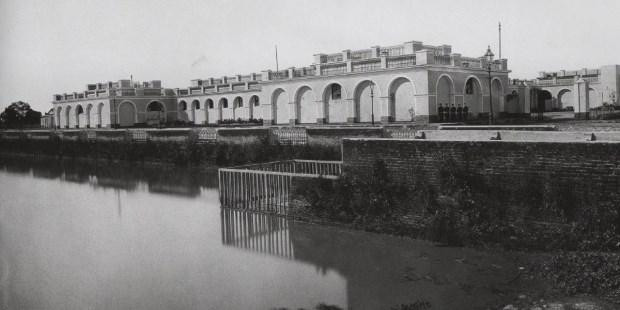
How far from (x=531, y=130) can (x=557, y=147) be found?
564 centimetres

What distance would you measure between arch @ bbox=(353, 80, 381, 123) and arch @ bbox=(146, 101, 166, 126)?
79.8 feet

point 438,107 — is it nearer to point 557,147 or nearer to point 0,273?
point 557,147

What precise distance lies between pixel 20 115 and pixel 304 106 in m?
45.7

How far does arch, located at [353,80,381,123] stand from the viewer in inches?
1274

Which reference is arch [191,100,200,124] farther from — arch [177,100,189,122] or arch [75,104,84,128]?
arch [75,104,84,128]

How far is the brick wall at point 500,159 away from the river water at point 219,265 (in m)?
1.42

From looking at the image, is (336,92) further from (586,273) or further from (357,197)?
(586,273)

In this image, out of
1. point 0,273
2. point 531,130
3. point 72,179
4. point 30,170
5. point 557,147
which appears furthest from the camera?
point 30,170

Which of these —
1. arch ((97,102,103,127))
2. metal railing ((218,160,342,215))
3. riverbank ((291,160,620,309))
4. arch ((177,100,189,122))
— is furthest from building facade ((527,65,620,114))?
arch ((97,102,103,127))

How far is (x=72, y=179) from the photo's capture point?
27359 mm

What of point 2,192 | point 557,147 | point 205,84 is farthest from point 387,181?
point 205,84

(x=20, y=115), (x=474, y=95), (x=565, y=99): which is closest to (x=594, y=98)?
(x=565, y=99)

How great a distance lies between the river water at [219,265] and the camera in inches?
354

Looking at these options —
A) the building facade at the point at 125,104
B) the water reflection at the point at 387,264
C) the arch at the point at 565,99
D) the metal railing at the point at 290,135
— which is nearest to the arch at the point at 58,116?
the building facade at the point at 125,104
